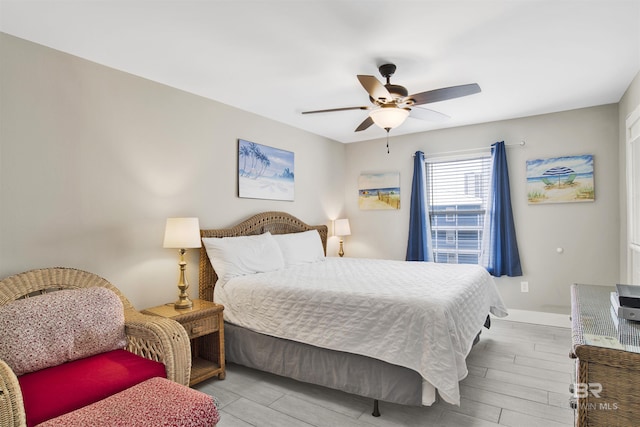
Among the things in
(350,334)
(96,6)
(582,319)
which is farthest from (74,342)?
(582,319)

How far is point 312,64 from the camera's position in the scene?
9.06 feet

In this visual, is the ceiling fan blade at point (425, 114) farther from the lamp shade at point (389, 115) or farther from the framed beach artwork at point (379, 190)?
the framed beach artwork at point (379, 190)

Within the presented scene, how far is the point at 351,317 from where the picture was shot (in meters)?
2.42

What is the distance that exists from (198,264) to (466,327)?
7.83 ft

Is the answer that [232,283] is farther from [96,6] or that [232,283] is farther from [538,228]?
[538,228]

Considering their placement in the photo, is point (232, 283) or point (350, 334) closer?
point (350, 334)

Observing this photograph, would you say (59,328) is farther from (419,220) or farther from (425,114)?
(419,220)

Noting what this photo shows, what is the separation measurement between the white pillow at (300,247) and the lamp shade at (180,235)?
1.22 m

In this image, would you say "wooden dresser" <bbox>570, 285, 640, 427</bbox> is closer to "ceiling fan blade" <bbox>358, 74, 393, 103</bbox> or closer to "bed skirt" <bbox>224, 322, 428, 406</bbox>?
"bed skirt" <bbox>224, 322, 428, 406</bbox>

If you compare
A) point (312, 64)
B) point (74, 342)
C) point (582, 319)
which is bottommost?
point (74, 342)

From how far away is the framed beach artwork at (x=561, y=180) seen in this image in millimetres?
3979

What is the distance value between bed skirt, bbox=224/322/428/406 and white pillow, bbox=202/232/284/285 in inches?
19.1

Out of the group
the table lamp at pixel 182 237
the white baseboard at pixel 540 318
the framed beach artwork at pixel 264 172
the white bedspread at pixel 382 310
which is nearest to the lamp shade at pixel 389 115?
the white bedspread at pixel 382 310

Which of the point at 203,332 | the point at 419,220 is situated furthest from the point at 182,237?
the point at 419,220
